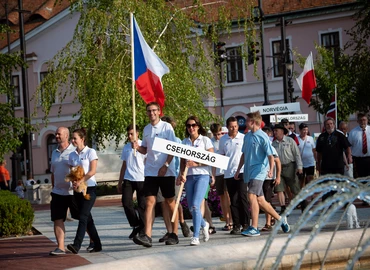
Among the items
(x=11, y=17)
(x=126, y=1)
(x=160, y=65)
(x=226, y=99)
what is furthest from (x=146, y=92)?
(x=11, y=17)

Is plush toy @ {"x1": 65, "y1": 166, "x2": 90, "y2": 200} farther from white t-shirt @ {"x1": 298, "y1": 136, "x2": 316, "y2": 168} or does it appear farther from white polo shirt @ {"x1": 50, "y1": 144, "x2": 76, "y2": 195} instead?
white t-shirt @ {"x1": 298, "y1": 136, "x2": 316, "y2": 168}

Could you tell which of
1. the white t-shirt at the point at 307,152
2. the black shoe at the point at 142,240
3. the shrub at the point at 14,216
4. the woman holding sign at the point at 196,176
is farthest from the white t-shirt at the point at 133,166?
the white t-shirt at the point at 307,152

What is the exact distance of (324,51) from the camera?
37562 mm

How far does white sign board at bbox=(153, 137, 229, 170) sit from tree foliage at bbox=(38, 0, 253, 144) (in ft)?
38.8

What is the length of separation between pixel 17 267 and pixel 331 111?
15.3 metres

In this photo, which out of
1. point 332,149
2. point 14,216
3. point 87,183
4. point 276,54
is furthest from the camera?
point 276,54

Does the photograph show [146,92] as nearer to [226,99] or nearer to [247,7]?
[247,7]

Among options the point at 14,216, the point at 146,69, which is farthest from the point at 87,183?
the point at 14,216

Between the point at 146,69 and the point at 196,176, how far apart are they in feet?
10.3

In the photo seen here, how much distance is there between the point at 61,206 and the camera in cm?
1132

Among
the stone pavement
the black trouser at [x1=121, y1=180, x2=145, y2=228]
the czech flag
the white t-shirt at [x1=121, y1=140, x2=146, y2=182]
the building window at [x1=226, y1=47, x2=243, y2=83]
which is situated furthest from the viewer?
the building window at [x1=226, y1=47, x2=243, y2=83]

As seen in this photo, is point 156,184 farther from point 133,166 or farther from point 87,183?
point 133,166

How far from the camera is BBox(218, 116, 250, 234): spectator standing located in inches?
516

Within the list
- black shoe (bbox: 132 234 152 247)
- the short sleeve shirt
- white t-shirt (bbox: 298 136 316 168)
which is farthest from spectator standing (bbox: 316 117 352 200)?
black shoe (bbox: 132 234 152 247)
